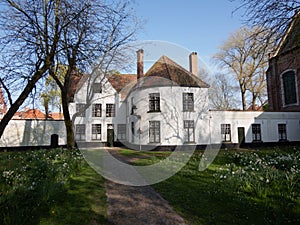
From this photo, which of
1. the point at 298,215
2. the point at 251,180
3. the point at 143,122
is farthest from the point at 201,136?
the point at 298,215

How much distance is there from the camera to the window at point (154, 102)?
2266 centimetres

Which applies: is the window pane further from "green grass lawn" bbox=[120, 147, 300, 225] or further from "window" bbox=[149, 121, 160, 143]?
"green grass lawn" bbox=[120, 147, 300, 225]

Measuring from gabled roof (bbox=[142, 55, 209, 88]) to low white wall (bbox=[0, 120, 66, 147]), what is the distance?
11.3 metres

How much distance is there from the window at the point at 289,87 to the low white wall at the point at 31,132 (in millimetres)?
27460

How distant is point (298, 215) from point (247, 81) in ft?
103

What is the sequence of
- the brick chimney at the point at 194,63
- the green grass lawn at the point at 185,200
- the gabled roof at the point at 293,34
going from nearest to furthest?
the green grass lawn at the point at 185,200
the gabled roof at the point at 293,34
the brick chimney at the point at 194,63

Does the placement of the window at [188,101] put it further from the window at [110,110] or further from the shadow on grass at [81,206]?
the shadow on grass at [81,206]

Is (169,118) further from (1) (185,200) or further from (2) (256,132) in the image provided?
(1) (185,200)

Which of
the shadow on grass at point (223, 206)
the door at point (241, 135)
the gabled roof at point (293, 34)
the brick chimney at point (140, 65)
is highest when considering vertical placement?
the brick chimney at point (140, 65)

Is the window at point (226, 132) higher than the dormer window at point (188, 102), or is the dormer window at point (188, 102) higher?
the dormer window at point (188, 102)

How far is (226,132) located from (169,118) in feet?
22.4

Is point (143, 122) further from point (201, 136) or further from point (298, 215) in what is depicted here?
point (298, 215)

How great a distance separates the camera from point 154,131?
22.4 m

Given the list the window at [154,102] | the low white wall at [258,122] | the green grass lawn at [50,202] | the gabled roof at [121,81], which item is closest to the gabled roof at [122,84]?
the gabled roof at [121,81]
